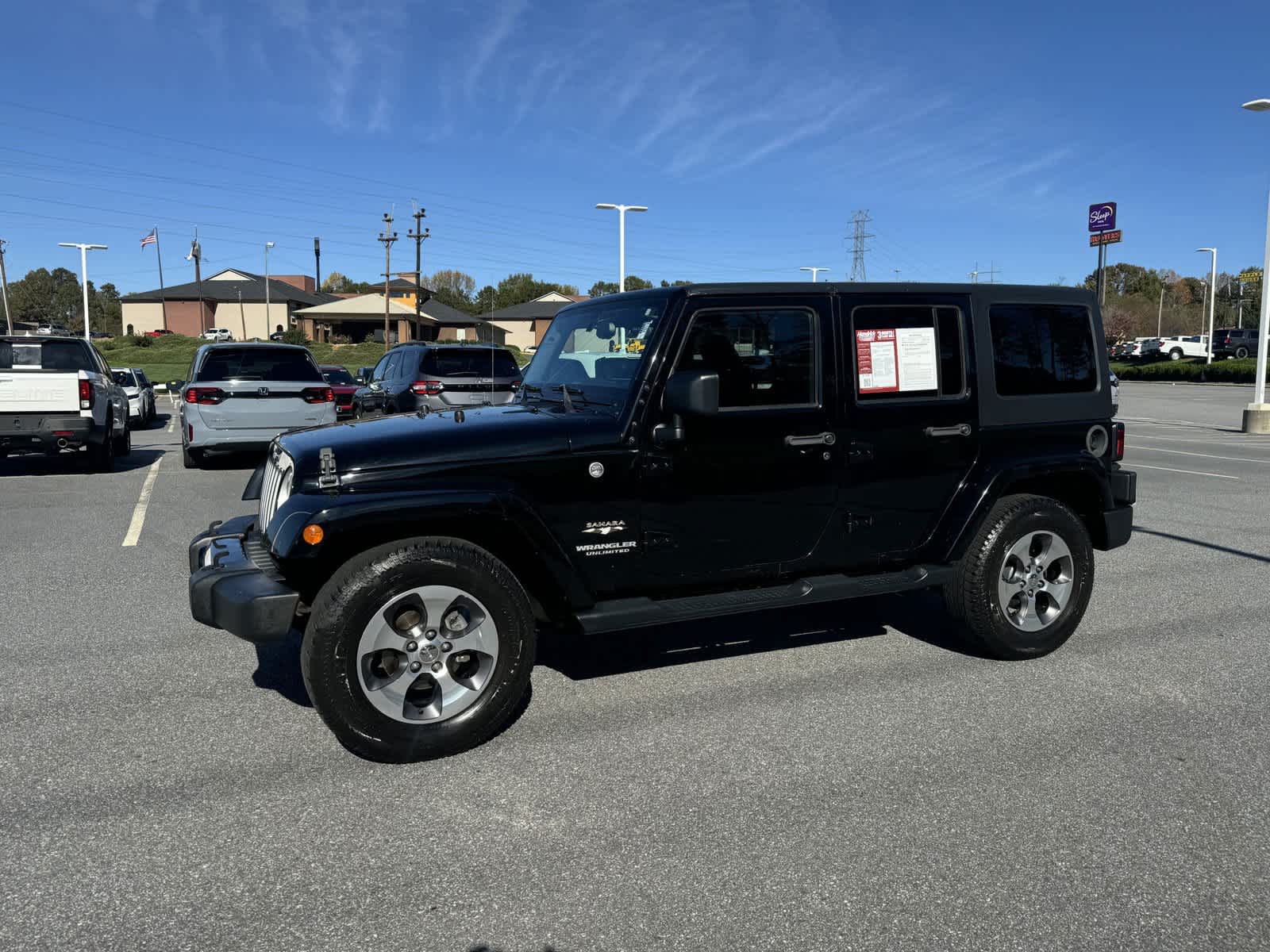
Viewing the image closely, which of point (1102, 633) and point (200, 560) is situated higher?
point (200, 560)

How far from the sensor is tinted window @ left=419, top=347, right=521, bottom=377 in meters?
13.8

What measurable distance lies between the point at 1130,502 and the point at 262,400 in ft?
33.5

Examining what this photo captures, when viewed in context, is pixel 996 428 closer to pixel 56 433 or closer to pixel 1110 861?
pixel 1110 861

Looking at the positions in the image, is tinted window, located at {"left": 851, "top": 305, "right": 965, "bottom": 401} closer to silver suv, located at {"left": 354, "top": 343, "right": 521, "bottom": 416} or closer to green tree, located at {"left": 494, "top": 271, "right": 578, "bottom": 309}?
silver suv, located at {"left": 354, "top": 343, "right": 521, "bottom": 416}

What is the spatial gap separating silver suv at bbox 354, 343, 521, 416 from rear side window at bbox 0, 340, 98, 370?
3.56 meters

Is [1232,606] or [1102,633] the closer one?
[1102,633]

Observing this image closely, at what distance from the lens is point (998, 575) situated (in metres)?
5.05

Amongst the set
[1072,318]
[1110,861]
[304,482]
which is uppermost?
[1072,318]

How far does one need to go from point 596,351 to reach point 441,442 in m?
1.13

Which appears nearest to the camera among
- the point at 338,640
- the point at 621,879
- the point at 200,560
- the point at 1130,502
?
the point at 621,879

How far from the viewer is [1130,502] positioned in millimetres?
5668

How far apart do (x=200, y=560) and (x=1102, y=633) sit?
4.82 m

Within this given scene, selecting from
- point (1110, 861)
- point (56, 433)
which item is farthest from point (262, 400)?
point (1110, 861)

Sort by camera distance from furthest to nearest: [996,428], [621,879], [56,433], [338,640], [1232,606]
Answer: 1. [56,433]
2. [1232,606]
3. [996,428]
4. [338,640]
5. [621,879]
